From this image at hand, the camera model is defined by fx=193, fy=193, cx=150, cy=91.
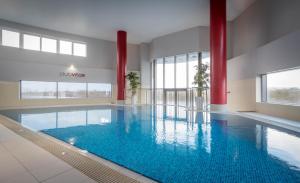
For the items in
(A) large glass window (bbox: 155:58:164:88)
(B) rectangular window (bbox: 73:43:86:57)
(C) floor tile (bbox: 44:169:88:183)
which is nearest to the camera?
(C) floor tile (bbox: 44:169:88:183)

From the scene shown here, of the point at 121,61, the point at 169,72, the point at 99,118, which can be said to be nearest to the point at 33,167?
the point at 99,118

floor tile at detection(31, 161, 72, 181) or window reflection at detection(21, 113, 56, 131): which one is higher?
floor tile at detection(31, 161, 72, 181)

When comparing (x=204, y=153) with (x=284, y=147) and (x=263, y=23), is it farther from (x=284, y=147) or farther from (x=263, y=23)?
(x=263, y=23)

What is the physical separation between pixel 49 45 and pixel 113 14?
516cm

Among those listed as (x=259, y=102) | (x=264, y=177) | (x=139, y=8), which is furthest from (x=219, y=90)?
(x=264, y=177)

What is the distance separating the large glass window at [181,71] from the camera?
495 inches

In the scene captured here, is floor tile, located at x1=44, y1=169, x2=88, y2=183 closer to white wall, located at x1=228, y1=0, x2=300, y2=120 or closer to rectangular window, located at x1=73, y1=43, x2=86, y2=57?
white wall, located at x1=228, y1=0, x2=300, y2=120

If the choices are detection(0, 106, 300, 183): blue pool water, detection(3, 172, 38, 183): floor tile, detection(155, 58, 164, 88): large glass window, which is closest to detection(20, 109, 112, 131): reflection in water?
detection(0, 106, 300, 183): blue pool water

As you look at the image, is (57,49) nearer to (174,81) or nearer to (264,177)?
(174,81)

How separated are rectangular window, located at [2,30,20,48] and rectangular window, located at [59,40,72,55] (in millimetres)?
2306

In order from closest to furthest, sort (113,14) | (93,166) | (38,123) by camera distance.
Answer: (93,166)
(38,123)
(113,14)

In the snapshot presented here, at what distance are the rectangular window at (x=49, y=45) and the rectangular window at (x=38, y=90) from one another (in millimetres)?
2069

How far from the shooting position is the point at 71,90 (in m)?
12.9

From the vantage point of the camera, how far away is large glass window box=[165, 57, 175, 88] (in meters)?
13.2
